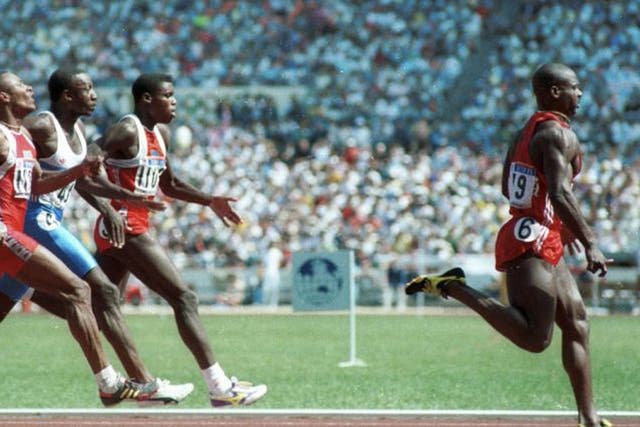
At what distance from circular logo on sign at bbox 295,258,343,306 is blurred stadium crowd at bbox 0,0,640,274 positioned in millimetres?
12867

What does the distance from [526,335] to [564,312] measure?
0.95ft

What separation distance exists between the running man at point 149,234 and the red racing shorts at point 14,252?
88 cm

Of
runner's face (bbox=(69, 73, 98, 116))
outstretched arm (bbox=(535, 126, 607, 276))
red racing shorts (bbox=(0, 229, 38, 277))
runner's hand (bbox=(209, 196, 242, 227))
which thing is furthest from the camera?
runner's hand (bbox=(209, 196, 242, 227))

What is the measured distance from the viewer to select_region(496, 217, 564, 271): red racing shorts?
28.3 feet

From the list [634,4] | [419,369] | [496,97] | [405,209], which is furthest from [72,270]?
[634,4]

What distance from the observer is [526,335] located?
28.1ft

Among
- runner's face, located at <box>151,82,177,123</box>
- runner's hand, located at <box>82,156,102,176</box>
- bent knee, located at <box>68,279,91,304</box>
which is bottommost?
bent knee, located at <box>68,279,91,304</box>

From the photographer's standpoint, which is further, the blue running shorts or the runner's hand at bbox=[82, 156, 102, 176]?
the blue running shorts

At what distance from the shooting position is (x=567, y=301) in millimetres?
8617

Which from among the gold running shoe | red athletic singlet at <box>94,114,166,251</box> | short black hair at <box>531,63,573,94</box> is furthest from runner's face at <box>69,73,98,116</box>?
short black hair at <box>531,63,573,94</box>

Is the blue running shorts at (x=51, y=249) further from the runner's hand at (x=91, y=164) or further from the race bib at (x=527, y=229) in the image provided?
the race bib at (x=527, y=229)

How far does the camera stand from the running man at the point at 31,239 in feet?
29.7

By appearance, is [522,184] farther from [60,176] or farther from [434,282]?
[60,176]

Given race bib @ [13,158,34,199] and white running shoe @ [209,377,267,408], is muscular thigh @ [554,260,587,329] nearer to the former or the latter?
white running shoe @ [209,377,267,408]
